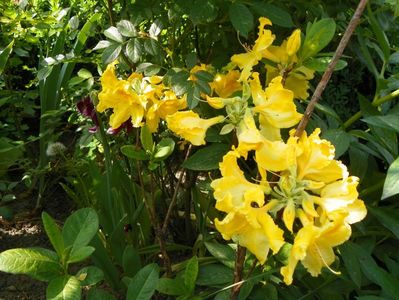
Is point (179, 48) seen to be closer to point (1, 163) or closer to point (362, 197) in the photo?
point (362, 197)

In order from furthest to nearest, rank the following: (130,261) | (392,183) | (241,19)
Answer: (130,261) → (241,19) → (392,183)

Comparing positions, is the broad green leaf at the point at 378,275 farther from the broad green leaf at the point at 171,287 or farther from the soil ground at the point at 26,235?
the soil ground at the point at 26,235

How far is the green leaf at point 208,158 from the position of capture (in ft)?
3.89

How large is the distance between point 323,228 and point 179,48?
0.99 meters

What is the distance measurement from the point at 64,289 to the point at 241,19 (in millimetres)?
641

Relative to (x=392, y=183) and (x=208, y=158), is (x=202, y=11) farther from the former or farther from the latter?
(x=392, y=183)

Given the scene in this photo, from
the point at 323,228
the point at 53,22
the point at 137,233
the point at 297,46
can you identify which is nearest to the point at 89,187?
the point at 137,233

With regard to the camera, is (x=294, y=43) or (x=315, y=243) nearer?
(x=315, y=243)

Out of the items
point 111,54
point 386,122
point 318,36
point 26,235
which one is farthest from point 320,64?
point 26,235

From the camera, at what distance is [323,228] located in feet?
2.50

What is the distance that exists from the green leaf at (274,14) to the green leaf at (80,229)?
0.56 meters

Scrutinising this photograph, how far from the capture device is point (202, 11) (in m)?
1.14

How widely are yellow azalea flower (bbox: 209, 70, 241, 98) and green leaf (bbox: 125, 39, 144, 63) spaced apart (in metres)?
0.19

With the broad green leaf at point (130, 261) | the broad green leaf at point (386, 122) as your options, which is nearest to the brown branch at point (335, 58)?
the broad green leaf at point (386, 122)
